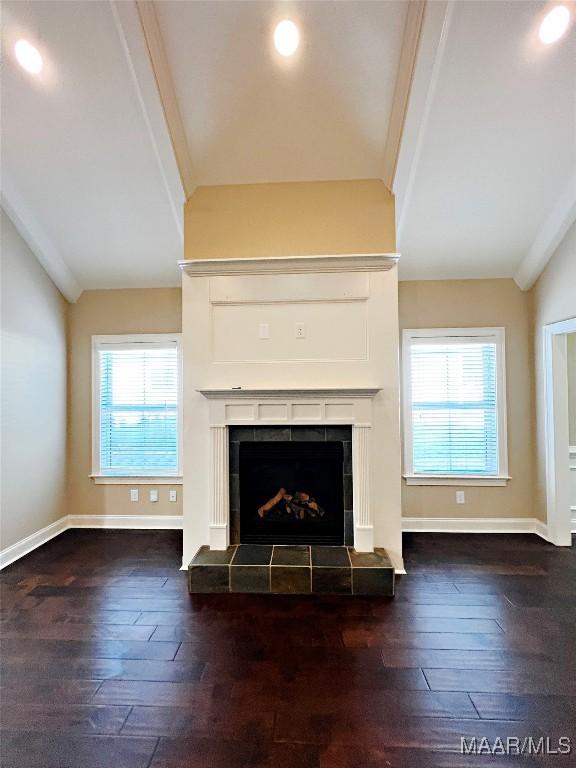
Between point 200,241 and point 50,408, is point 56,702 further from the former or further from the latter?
point 200,241

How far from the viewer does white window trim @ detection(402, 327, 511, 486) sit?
12.7 feet

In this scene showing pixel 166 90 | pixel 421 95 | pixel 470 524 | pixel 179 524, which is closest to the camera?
pixel 421 95

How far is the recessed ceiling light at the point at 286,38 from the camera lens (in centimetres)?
233

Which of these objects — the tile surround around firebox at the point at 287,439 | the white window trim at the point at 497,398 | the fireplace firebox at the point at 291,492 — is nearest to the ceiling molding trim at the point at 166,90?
the tile surround around firebox at the point at 287,439

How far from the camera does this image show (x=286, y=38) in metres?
2.39

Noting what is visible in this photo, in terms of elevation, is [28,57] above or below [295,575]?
above

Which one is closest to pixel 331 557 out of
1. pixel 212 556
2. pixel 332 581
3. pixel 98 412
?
pixel 332 581

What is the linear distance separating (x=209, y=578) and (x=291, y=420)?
1.32 metres

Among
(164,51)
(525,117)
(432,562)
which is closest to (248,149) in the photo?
(164,51)

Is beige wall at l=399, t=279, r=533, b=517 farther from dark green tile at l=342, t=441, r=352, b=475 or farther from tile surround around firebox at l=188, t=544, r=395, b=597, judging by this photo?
tile surround around firebox at l=188, t=544, r=395, b=597

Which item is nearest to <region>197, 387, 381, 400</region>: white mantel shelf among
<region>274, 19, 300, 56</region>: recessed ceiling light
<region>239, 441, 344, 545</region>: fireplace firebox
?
<region>239, 441, 344, 545</region>: fireplace firebox

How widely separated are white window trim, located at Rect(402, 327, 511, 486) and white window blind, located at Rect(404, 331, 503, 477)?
0.05 ft

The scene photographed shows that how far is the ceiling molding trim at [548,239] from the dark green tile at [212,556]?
3.81 metres

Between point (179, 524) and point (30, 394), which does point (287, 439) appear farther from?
point (30, 394)
